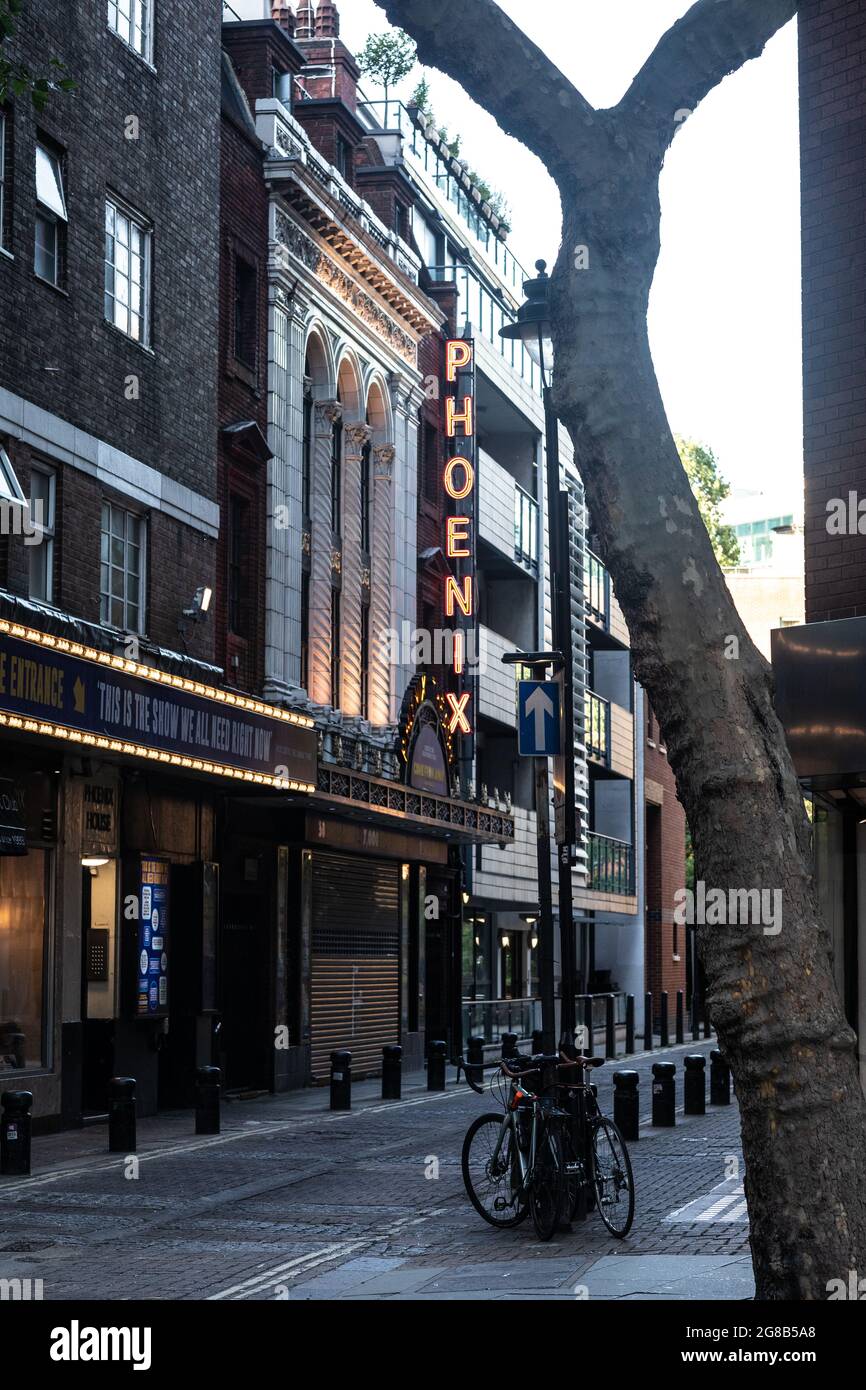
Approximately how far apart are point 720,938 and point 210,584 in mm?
20439

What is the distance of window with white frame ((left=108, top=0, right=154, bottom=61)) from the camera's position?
23906 millimetres

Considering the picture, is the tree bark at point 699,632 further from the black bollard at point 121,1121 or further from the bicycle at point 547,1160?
the black bollard at point 121,1121

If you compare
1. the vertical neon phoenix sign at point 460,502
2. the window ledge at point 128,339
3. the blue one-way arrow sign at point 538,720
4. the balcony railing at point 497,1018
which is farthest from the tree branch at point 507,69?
the vertical neon phoenix sign at point 460,502

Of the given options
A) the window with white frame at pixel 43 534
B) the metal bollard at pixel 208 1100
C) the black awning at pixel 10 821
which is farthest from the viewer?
the window with white frame at pixel 43 534

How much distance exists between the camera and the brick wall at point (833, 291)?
14.5 m

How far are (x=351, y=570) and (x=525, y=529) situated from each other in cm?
1405

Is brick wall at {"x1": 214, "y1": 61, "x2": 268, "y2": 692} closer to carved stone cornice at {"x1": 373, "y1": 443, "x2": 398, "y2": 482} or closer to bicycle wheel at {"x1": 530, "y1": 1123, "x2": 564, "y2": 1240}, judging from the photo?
carved stone cornice at {"x1": 373, "y1": 443, "x2": 398, "y2": 482}

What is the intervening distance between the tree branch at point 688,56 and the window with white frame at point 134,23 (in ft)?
59.4

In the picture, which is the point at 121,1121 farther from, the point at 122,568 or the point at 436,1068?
the point at 436,1068

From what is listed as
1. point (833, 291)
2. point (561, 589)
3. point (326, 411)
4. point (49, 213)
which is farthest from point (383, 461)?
point (833, 291)

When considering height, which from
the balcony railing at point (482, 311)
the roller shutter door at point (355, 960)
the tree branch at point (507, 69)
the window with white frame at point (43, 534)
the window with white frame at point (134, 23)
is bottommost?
the roller shutter door at point (355, 960)

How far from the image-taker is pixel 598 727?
53531mm
